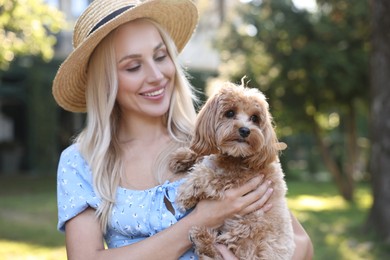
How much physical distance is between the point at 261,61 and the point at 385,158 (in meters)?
8.32

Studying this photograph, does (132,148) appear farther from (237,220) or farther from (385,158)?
(385,158)

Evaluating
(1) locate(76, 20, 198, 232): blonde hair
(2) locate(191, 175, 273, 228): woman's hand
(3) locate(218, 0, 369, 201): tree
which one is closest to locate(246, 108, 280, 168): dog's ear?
(2) locate(191, 175, 273, 228): woman's hand

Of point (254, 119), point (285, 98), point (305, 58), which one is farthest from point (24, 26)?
point (285, 98)

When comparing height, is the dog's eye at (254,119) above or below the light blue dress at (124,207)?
above

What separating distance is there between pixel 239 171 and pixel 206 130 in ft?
1.01

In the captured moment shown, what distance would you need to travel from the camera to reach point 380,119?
31.8 feet

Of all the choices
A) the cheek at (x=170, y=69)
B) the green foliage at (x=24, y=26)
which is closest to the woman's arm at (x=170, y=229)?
the cheek at (x=170, y=69)

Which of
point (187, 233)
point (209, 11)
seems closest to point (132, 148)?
point (187, 233)

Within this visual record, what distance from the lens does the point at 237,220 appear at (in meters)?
3.06

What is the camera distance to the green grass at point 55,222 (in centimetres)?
999

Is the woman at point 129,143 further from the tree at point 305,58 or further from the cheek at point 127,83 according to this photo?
the tree at point 305,58

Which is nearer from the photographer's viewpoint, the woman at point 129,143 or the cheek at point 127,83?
the woman at point 129,143

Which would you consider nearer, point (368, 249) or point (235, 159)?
point (235, 159)

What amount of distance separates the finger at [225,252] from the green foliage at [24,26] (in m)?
4.79
